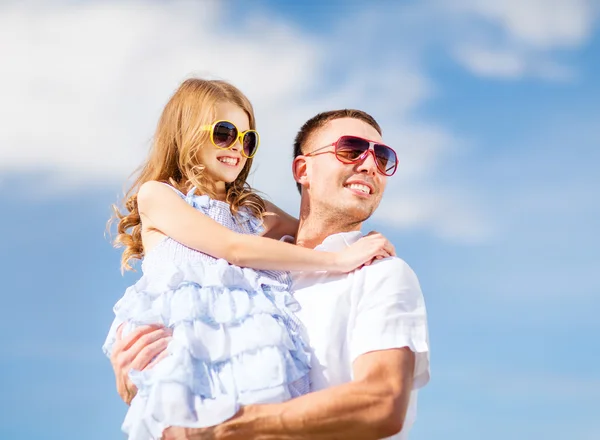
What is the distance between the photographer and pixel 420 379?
465 cm

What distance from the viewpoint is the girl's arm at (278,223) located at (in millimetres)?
6008

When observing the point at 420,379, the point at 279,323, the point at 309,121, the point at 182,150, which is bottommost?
the point at 420,379

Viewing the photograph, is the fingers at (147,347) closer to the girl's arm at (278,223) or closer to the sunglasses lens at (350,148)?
the girl's arm at (278,223)

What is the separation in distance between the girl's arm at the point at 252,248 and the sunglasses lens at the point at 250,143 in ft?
2.60

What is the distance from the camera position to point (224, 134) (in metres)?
5.55

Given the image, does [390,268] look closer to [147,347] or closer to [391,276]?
[391,276]

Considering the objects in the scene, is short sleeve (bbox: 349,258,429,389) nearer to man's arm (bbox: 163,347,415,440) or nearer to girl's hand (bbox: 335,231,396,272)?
girl's hand (bbox: 335,231,396,272)

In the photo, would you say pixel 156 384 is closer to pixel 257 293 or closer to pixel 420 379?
pixel 257 293

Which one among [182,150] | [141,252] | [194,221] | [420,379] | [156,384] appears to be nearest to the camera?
[156,384]

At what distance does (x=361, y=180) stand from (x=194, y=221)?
4.30 feet

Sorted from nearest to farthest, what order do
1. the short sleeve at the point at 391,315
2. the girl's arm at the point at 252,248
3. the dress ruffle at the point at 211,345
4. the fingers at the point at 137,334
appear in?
the dress ruffle at the point at 211,345 → the short sleeve at the point at 391,315 → the fingers at the point at 137,334 → the girl's arm at the point at 252,248

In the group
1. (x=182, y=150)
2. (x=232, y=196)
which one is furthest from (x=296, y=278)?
(x=182, y=150)

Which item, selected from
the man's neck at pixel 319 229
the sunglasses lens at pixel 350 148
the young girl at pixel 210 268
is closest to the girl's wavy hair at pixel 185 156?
the young girl at pixel 210 268

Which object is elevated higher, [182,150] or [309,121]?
[309,121]
